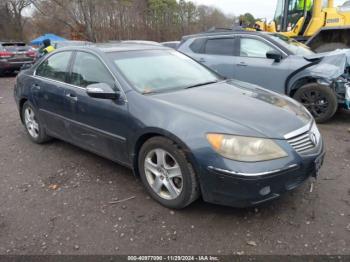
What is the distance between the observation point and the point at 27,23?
39.7 meters

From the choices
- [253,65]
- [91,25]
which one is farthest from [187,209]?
[91,25]

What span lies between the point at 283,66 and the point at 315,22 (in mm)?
5907

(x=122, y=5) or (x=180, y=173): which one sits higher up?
(x=122, y=5)

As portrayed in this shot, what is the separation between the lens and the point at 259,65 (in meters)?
6.23

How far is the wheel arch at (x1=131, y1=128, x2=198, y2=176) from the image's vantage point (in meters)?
2.72

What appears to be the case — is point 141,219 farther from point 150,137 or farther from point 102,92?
point 102,92

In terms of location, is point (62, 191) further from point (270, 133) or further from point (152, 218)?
point (270, 133)

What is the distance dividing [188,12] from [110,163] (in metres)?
40.3

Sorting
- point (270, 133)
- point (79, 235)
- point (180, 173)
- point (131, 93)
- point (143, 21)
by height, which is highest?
point (143, 21)

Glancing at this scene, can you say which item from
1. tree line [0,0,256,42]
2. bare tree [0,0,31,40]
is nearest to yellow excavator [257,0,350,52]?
tree line [0,0,256,42]

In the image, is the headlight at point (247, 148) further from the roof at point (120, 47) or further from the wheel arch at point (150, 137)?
the roof at point (120, 47)

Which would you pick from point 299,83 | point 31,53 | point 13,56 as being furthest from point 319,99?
point 31,53

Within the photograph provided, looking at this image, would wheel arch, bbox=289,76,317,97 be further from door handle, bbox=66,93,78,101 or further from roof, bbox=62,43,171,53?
→ door handle, bbox=66,93,78,101

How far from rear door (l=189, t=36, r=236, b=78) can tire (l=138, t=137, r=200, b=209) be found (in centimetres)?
406
